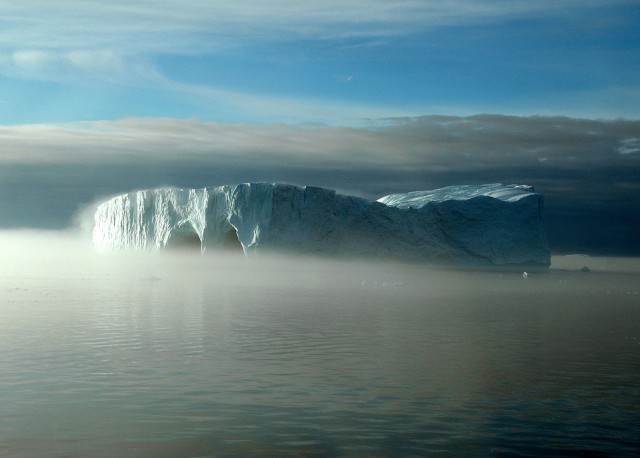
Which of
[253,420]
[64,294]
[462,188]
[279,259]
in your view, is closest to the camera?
[253,420]

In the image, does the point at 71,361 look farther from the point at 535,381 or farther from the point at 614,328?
the point at 614,328

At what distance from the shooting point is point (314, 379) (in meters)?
7.37

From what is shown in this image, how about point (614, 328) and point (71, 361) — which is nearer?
point (71, 361)

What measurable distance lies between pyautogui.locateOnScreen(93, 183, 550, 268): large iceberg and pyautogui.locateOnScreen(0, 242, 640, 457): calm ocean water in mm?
13291

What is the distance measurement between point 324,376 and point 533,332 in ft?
15.6

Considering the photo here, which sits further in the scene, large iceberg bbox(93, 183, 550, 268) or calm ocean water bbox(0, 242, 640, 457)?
large iceberg bbox(93, 183, 550, 268)

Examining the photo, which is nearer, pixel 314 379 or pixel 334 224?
pixel 314 379

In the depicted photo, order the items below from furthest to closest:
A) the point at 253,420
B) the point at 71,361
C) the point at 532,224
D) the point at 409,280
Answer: the point at 532,224 → the point at 409,280 → the point at 71,361 → the point at 253,420

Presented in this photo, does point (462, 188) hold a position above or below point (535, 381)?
above

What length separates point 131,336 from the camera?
401 inches

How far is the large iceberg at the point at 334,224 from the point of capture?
94.3ft

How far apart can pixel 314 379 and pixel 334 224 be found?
22134 millimetres

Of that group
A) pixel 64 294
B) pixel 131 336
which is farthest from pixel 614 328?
pixel 64 294

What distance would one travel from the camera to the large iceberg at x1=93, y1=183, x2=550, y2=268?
28.8 metres
